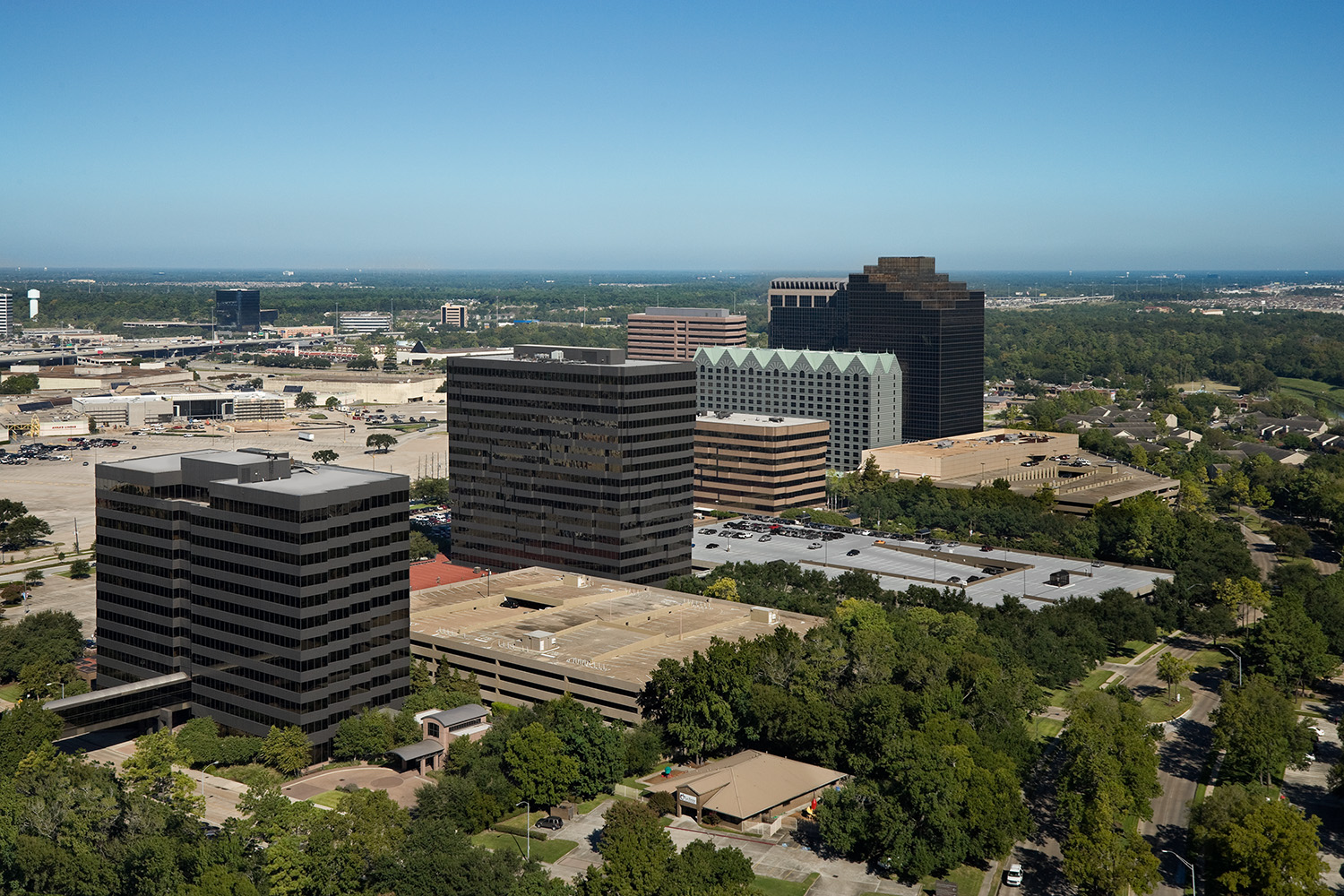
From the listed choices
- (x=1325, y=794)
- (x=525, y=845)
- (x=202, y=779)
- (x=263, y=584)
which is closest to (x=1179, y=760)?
(x=1325, y=794)

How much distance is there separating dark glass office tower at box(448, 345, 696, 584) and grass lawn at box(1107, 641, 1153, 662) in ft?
156

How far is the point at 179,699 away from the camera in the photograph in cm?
10700

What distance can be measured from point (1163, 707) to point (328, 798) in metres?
73.0

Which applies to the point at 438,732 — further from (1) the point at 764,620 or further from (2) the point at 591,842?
(1) the point at 764,620

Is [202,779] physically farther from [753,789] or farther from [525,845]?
[753,789]

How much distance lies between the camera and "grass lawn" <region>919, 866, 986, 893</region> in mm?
83500

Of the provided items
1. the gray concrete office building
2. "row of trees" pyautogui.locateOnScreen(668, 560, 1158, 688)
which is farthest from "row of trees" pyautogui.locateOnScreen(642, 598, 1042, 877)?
the gray concrete office building

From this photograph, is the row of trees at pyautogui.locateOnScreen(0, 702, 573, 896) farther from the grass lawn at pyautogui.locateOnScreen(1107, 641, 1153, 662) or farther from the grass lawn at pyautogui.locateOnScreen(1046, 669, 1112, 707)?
the grass lawn at pyautogui.locateOnScreen(1107, 641, 1153, 662)

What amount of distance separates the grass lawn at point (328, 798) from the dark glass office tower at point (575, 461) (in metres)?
53.9

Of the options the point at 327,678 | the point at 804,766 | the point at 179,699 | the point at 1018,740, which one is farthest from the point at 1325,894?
the point at 179,699

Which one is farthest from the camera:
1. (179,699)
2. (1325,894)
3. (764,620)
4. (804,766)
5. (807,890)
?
(764,620)

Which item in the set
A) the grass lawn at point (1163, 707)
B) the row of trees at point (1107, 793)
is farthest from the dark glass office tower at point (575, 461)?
the row of trees at point (1107, 793)

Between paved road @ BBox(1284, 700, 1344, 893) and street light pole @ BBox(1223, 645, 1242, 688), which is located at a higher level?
street light pole @ BBox(1223, 645, 1242, 688)

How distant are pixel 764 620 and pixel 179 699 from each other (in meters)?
53.9
